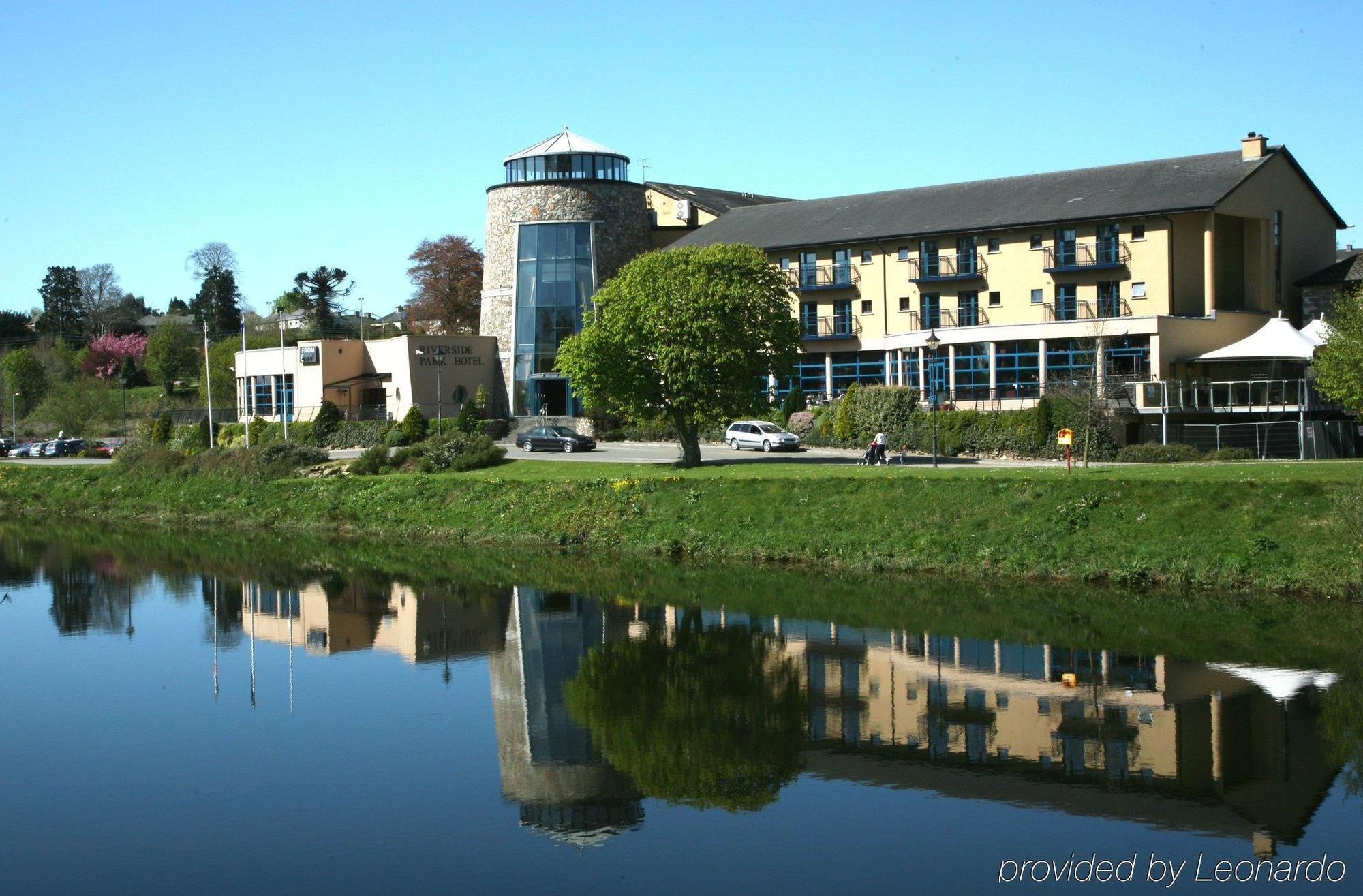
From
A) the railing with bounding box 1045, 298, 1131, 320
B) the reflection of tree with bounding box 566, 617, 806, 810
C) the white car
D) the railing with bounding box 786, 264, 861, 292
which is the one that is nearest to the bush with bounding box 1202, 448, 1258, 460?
the railing with bounding box 1045, 298, 1131, 320

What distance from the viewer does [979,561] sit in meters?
30.6

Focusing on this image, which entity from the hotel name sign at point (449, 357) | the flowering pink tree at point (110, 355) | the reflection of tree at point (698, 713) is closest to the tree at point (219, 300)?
the flowering pink tree at point (110, 355)

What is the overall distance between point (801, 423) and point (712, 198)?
25457mm

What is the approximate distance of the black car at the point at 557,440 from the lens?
182 ft

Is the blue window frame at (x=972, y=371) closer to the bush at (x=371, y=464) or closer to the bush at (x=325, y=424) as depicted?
the bush at (x=371, y=464)

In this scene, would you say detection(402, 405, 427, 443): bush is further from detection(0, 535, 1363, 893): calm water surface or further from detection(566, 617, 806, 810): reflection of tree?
detection(566, 617, 806, 810): reflection of tree

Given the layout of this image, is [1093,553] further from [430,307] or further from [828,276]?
[430,307]

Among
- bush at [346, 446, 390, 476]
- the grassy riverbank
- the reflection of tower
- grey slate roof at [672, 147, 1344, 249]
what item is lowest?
the reflection of tower

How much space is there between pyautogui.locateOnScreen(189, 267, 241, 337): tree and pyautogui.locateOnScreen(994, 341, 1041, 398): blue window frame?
266ft

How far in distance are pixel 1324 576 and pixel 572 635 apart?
14.9m

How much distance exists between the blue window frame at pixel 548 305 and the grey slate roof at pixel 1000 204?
5.92m

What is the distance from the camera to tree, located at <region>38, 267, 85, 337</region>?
124938 mm

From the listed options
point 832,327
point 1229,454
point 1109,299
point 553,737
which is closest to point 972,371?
point 1109,299

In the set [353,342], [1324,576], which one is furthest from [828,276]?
[1324,576]
